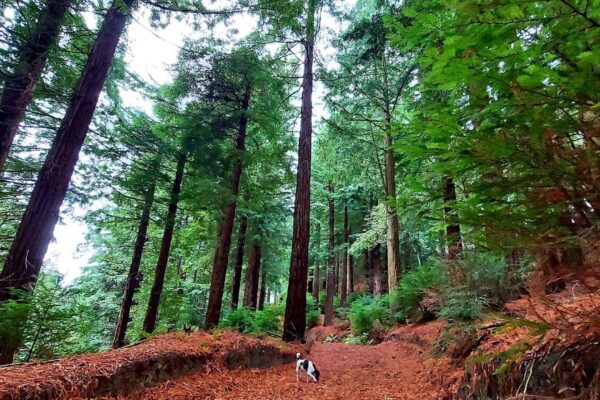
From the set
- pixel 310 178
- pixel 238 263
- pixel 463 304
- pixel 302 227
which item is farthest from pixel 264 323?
pixel 463 304

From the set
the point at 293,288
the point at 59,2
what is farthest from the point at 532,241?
the point at 59,2

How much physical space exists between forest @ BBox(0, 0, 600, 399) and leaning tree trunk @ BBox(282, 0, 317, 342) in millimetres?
51

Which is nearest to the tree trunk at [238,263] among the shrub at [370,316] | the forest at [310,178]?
the forest at [310,178]

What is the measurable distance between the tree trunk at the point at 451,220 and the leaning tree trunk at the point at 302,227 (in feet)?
11.4

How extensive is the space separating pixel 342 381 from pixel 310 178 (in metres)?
5.27

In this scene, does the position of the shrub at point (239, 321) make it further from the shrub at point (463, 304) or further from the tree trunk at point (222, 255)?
the shrub at point (463, 304)

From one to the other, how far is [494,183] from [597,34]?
1025 mm

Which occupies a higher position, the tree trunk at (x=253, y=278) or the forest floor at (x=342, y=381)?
the tree trunk at (x=253, y=278)

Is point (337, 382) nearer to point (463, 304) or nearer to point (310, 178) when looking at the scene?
point (463, 304)

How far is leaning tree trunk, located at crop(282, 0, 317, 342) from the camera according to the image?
7848 millimetres

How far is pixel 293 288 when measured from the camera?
7910 mm

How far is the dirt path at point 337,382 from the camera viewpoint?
3.90 meters

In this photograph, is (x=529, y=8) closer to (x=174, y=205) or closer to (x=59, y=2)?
(x=59, y=2)

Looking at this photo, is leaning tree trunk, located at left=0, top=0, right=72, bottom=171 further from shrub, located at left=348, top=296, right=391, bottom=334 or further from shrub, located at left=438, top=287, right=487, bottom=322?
shrub, located at left=348, top=296, right=391, bottom=334
